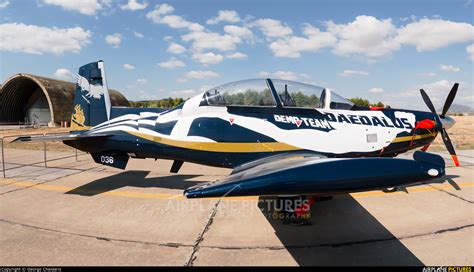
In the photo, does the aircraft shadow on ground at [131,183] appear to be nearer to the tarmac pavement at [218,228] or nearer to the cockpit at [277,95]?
the tarmac pavement at [218,228]

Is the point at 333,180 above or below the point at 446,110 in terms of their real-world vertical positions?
below

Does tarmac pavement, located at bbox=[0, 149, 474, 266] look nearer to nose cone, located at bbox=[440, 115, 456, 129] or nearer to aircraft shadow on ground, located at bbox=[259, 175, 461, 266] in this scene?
aircraft shadow on ground, located at bbox=[259, 175, 461, 266]

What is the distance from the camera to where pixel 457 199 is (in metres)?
5.82

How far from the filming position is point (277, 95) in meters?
5.02

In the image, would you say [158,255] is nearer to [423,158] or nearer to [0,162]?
[423,158]

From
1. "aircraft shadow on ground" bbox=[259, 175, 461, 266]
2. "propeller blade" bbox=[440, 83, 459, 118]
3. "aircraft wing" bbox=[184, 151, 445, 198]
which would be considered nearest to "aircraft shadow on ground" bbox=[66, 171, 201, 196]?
"aircraft shadow on ground" bbox=[259, 175, 461, 266]

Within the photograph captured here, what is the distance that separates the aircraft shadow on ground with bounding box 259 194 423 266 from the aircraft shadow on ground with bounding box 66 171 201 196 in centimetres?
313

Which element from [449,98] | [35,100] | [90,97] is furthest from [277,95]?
[35,100]

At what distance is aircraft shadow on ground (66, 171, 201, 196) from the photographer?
673cm

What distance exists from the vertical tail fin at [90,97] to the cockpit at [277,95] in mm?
3716

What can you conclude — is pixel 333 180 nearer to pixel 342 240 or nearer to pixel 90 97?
pixel 342 240

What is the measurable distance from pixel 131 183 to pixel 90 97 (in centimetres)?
262

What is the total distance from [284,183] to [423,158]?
66.6 inches

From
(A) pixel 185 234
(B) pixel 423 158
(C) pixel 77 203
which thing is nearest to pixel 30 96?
(C) pixel 77 203
